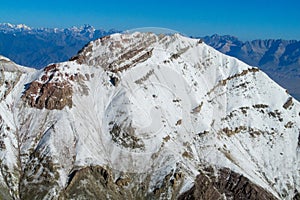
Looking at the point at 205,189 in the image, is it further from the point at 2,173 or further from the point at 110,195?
the point at 2,173

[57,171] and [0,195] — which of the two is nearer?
[0,195]

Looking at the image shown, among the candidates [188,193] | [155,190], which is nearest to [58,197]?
[155,190]

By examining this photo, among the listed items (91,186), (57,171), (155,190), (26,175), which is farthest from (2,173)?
(155,190)

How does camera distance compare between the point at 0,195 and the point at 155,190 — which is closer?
the point at 0,195

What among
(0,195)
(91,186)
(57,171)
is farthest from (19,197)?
(91,186)

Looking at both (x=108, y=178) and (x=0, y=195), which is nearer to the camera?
(x=0, y=195)

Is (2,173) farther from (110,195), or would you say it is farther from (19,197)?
(110,195)

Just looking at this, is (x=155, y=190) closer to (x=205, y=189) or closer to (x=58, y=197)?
(x=205, y=189)
